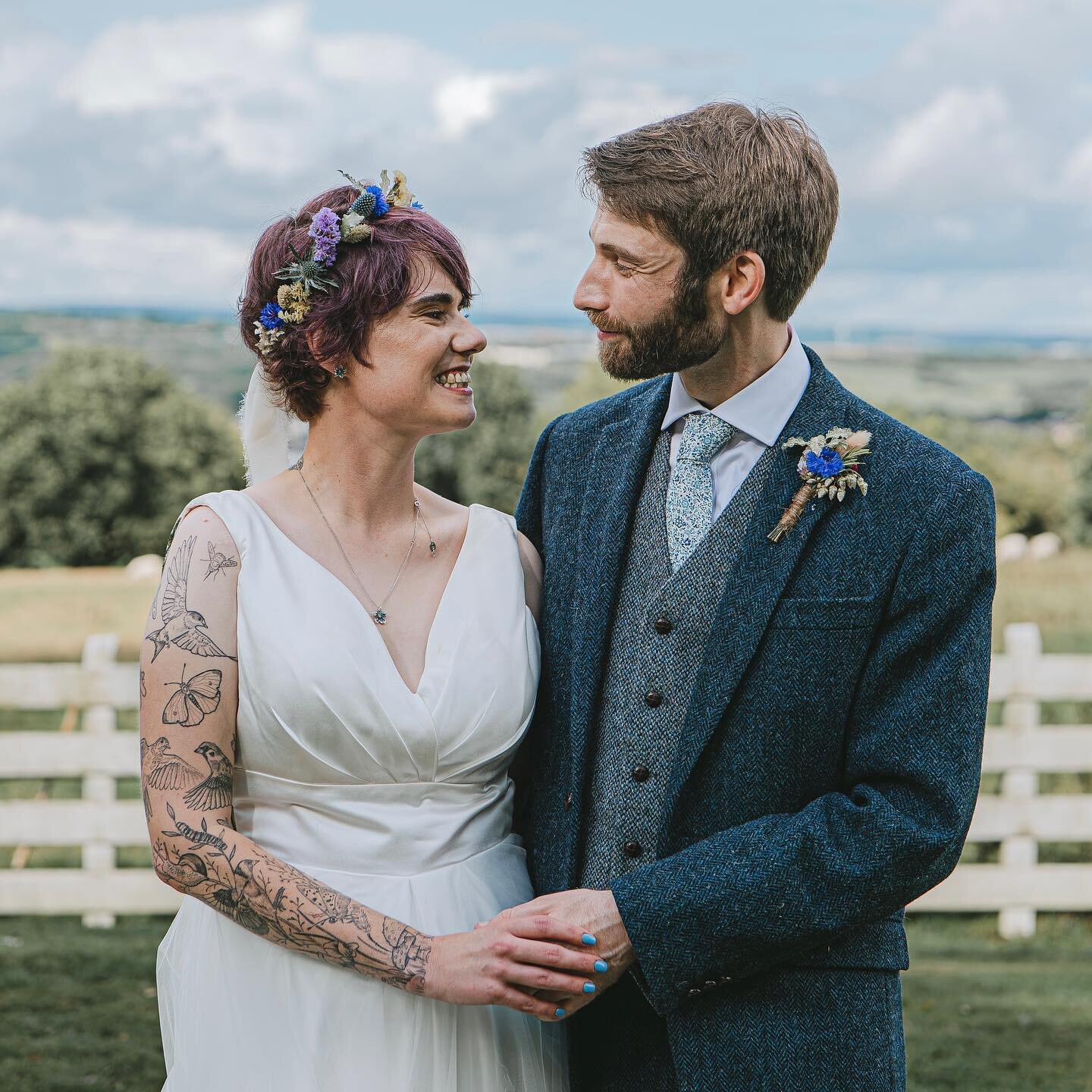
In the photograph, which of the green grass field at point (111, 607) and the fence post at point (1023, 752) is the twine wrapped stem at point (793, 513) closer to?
the fence post at point (1023, 752)

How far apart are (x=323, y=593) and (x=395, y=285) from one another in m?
0.65

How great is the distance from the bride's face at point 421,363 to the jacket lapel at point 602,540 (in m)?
0.31

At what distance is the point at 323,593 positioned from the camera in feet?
8.43

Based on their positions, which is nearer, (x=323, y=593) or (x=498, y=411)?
(x=323, y=593)

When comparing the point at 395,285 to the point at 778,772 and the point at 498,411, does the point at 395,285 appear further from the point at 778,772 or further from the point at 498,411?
the point at 498,411

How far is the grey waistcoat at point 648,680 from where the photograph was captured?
2.38m

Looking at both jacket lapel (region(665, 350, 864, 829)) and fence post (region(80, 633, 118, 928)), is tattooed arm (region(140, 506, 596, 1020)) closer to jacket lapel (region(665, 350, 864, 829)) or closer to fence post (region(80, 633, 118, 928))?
jacket lapel (region(665, 350, 864, 829))

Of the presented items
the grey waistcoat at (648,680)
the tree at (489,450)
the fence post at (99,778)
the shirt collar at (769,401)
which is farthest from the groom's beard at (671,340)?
the tree at (489,450)

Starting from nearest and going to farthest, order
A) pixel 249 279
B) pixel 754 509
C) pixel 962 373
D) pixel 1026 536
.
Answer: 1. pixel 754 509
2. pixel 249 279
3. pixel 1026 536
4. pixel 962 373

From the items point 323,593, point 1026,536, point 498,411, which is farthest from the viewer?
point 1026,536

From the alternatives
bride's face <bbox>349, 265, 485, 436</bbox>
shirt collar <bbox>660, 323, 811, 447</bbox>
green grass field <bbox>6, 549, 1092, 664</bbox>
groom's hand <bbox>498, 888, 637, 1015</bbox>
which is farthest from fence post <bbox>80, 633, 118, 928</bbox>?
shirt collar <bbox>660, 323, 811, 447</bbox>

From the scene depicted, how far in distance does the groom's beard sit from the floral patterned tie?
0.13m

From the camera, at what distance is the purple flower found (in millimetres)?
2611

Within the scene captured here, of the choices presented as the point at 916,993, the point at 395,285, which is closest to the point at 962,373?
the point at 916,993
